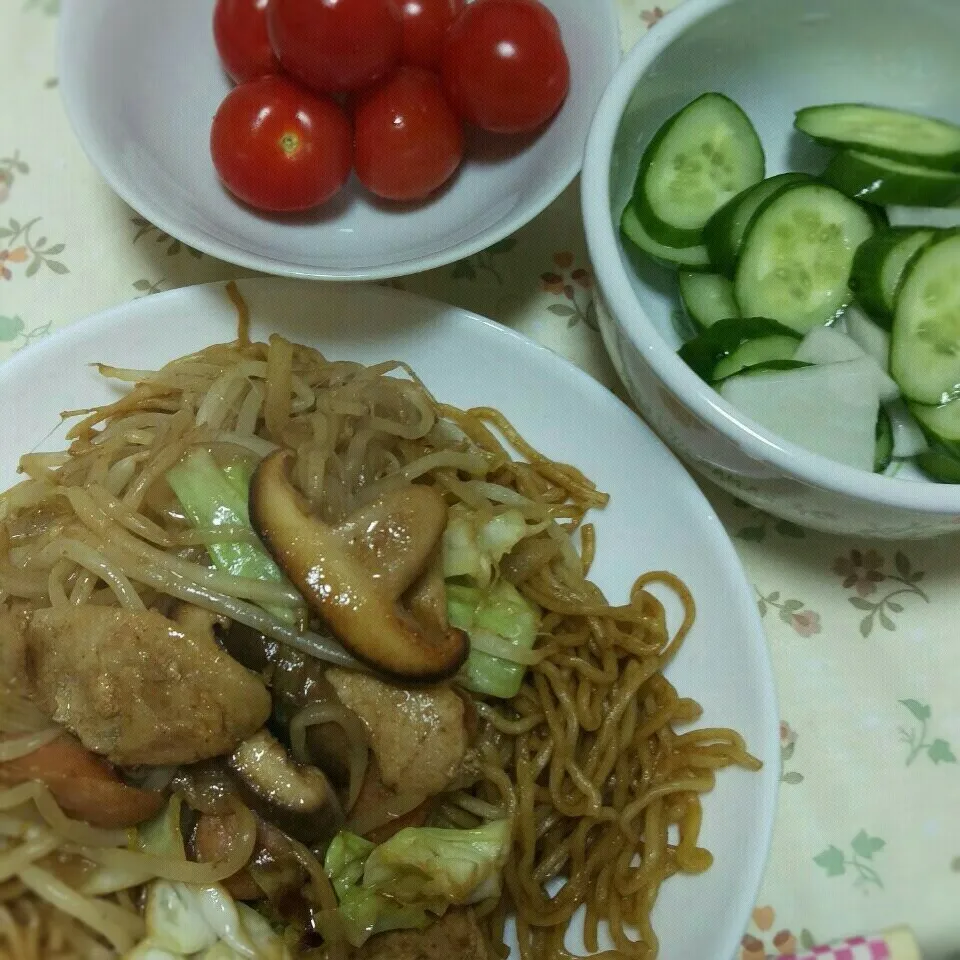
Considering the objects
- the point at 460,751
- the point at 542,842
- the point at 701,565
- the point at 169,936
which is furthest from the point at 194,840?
the point at 701,565

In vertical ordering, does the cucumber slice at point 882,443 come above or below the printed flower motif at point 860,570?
above

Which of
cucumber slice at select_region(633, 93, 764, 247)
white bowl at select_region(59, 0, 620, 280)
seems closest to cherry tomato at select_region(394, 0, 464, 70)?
white bowl at select_region(59, 0, 620, 280)

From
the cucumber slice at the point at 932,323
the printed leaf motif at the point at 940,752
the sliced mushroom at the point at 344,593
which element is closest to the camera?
the sliced mushroom at the point at 344,593

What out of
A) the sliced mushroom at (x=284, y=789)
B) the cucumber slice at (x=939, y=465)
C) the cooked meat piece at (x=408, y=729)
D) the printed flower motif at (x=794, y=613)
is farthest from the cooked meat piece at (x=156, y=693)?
the cucumber slice at (x=939, y=465)

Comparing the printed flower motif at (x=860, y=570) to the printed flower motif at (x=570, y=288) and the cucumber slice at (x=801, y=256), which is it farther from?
the printed flower motif at (x=570, y=288)

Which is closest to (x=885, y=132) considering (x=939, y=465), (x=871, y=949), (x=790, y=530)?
(x=939, y=465)

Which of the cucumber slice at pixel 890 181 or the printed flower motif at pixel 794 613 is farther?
the printed flower motif at pixel 794 613

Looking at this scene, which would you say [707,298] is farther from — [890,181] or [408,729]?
[408,729]
